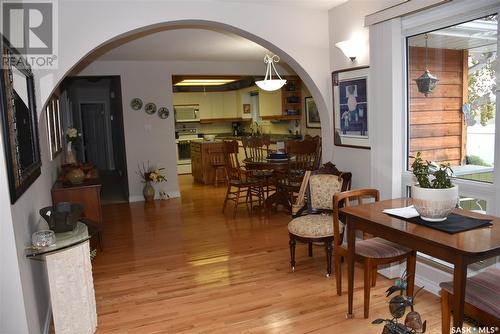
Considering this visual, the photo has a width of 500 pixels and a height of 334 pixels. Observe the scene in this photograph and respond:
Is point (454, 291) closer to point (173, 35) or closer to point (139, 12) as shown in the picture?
point (139, 12)

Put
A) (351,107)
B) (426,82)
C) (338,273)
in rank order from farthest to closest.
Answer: (351,107)
(426,82)
(338,273)

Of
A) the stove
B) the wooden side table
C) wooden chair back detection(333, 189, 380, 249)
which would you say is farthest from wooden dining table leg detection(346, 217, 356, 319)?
the stove

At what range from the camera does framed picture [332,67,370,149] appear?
3.62m

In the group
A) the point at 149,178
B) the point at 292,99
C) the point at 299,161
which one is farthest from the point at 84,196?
the point at 292,99

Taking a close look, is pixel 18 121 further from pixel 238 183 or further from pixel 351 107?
pixel 238 183

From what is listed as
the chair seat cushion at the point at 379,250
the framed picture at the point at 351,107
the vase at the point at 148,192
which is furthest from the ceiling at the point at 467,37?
the vase at the point at 148,192

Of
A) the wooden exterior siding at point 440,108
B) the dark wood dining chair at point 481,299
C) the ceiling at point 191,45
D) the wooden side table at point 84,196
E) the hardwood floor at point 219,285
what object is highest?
the ceiling at point 191,45

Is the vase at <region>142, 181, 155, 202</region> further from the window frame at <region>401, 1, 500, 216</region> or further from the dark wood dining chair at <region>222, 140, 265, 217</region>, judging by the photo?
the window frame at <region>401, 1, 500, 216</region>

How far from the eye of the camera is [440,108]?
3109 mm

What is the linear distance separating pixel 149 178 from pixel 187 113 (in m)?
3.88

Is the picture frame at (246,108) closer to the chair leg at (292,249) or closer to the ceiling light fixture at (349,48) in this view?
the ceiling light fixture at (349,48)

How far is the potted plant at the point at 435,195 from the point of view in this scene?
2.17 metres

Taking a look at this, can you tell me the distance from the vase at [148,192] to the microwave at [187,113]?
371 centimetres

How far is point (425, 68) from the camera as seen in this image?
3.18 metres
